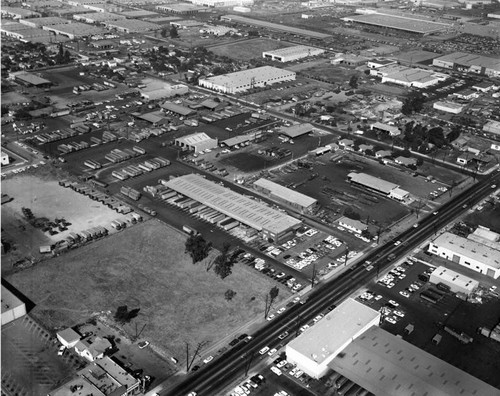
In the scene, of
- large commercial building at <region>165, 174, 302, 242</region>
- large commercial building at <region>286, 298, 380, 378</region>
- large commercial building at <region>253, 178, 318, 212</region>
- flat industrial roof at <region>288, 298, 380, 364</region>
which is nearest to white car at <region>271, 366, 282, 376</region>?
large commercial building at <region>286, 298, 380, 378</region>

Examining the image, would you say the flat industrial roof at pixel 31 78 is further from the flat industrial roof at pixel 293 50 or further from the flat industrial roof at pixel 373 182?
the flat industrial roof at pixel 373 182

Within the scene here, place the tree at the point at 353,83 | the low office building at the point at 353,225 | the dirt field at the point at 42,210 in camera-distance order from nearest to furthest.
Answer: the dirt field at the point at 42,210, the low office building at the point at 353,225, the tree at the point at 353,83

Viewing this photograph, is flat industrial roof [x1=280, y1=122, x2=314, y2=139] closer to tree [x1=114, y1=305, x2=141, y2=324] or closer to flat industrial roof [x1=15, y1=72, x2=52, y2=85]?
tree [x1=114, y1=305, x2=141, y2=324]

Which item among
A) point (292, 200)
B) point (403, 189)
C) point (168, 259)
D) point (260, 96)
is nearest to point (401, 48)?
Result: point (260, 96)

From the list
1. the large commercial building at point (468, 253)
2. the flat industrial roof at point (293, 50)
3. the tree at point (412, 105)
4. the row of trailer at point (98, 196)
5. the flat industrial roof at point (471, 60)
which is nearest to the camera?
the large commercial building at point (468, 253)

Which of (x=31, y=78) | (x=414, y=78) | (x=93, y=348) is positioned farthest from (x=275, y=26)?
(x=93, y=348)

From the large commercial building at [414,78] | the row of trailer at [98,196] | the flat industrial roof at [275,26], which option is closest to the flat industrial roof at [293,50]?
the flat industrial roof at [275,26]
